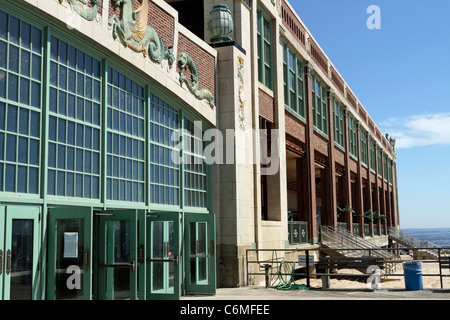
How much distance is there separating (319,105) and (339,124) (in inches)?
258

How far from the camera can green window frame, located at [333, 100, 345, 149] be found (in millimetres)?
38406

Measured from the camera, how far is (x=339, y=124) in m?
39.6

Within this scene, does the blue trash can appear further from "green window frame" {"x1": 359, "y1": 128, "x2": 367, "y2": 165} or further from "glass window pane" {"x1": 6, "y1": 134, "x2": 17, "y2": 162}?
"green window frame" {"x1": 359, "y1": 128, "x2": 367, "y2": 165}

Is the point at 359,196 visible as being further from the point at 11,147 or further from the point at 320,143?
the point at 11,147

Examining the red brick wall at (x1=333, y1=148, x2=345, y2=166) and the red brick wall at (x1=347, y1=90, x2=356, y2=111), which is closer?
the red brick wall at (x1=333, y1=148, x2=345, y2=166)

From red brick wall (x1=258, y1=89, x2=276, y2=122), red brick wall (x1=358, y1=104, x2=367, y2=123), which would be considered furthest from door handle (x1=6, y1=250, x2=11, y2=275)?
red brick wall (x1=358, y1=104, x2=367, y2=123)

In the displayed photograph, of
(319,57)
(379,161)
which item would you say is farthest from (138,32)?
(379,161)

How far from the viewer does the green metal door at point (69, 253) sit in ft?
35.8

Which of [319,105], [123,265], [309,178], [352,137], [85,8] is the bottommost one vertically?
[123,265]

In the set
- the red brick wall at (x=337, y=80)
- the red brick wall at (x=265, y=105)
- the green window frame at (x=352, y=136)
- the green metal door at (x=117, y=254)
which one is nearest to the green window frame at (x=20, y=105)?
the green metal door at (x=117, y=254)

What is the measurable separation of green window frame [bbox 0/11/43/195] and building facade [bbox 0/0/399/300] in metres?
0.03
